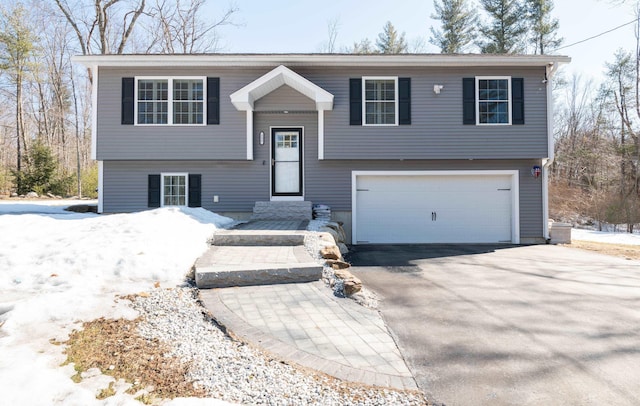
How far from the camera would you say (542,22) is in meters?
18.2

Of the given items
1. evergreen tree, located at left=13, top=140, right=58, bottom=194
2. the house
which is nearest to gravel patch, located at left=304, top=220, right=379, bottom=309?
the house

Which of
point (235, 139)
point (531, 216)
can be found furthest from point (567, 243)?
point (235, 139)

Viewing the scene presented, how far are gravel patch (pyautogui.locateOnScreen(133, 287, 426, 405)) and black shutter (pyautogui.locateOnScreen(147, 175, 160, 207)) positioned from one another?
722 cm

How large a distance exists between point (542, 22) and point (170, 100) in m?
20.3

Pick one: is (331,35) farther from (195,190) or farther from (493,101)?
(195,190)

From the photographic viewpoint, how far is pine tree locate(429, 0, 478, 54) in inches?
762

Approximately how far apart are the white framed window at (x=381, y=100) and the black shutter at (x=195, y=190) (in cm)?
510

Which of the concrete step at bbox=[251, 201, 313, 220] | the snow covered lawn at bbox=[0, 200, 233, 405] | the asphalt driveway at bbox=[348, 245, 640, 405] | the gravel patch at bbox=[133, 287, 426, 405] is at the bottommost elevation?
the asphalt driveway at bbox=[348, 245, 640, 405]

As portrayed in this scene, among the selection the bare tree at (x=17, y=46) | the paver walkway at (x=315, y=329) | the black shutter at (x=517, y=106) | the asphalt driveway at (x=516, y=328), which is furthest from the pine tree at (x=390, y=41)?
the paver walkway at (x=315, y=329)

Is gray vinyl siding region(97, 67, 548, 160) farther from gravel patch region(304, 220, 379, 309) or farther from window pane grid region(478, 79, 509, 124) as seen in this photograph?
gravel patch region(304, 220, 379, 309)

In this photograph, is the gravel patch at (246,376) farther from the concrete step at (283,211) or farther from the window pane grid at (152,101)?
the window pane grid at (152,101)

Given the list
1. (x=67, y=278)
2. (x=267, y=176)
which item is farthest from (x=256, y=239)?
(x=267, y=176)

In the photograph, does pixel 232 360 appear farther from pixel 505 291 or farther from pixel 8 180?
pixel 8 180

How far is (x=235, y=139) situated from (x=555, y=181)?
1863cm
